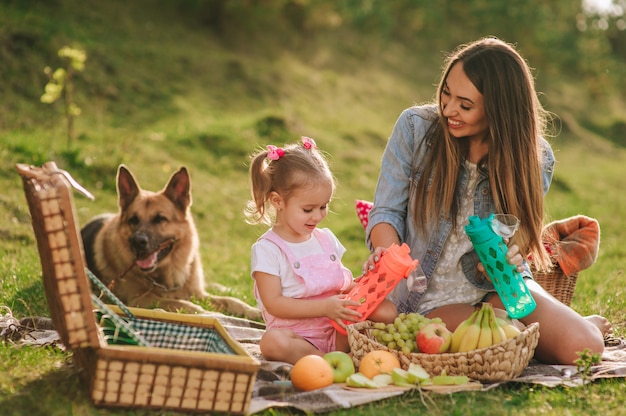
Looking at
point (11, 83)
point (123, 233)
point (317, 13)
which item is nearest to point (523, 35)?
point (317, 13)

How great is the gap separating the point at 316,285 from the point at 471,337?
0.85 metres

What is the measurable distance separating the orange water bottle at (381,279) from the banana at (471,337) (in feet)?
1.28

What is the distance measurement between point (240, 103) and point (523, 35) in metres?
13.7

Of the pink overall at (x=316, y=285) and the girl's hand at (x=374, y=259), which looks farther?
the pink overall at (x=316, y=285)

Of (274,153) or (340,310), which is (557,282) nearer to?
(340,310)

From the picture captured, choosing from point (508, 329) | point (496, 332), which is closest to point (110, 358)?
point (496, 332)

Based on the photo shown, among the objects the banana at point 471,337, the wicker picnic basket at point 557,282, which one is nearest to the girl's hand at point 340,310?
the banana at point 471,337

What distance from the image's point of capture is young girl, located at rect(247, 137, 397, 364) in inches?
145

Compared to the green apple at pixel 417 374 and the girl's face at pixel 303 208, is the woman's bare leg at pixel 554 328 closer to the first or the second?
the green apple at pixel 417 374

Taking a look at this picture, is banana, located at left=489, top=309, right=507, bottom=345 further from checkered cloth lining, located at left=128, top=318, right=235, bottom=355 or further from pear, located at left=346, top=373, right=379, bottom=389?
checkered cloth lining, located at left=128, top=318, right=235, bottom=355

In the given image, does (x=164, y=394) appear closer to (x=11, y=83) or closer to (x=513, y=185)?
(x=513, y=185)

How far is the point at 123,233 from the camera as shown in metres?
5.50

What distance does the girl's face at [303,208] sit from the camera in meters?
3.75

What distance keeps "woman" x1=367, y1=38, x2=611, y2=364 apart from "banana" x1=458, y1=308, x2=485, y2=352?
1.69ft
